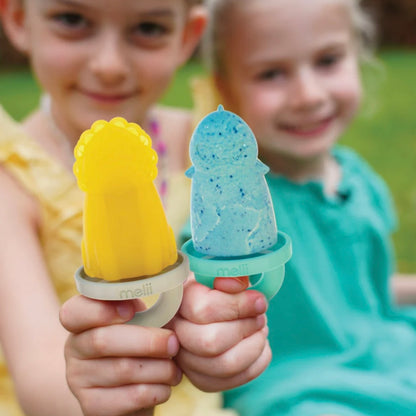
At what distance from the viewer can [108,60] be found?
1210mm

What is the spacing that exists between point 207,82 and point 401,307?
33.5 inches

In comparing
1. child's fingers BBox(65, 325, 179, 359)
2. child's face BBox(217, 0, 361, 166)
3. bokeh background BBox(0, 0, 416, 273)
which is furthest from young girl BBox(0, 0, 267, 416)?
bokeh background BBox(0, 0, 416, 273)

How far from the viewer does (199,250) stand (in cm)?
72

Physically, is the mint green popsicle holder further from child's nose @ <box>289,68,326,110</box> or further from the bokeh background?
the bokeh background

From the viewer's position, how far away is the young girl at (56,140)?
1007 millimetres

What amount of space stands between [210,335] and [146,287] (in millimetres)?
122

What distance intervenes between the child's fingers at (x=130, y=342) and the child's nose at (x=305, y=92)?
0.85 metres

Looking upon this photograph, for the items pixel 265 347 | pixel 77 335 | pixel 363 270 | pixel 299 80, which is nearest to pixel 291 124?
pixel 299 80

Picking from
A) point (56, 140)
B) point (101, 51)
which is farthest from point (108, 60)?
point (56, 140)

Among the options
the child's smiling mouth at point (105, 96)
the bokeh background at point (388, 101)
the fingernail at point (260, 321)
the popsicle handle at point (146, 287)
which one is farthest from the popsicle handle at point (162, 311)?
the bokeh background at point (388, 101)

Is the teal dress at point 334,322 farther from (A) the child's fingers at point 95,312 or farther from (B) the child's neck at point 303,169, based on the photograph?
(A) the child's fingers at point 95,312

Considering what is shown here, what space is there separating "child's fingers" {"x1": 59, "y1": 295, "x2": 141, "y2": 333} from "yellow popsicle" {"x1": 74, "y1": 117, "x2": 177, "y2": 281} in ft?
0.14

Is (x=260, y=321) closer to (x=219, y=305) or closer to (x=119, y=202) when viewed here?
(x=219, y=305)

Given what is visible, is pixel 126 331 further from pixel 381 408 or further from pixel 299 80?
pixel 299 80
